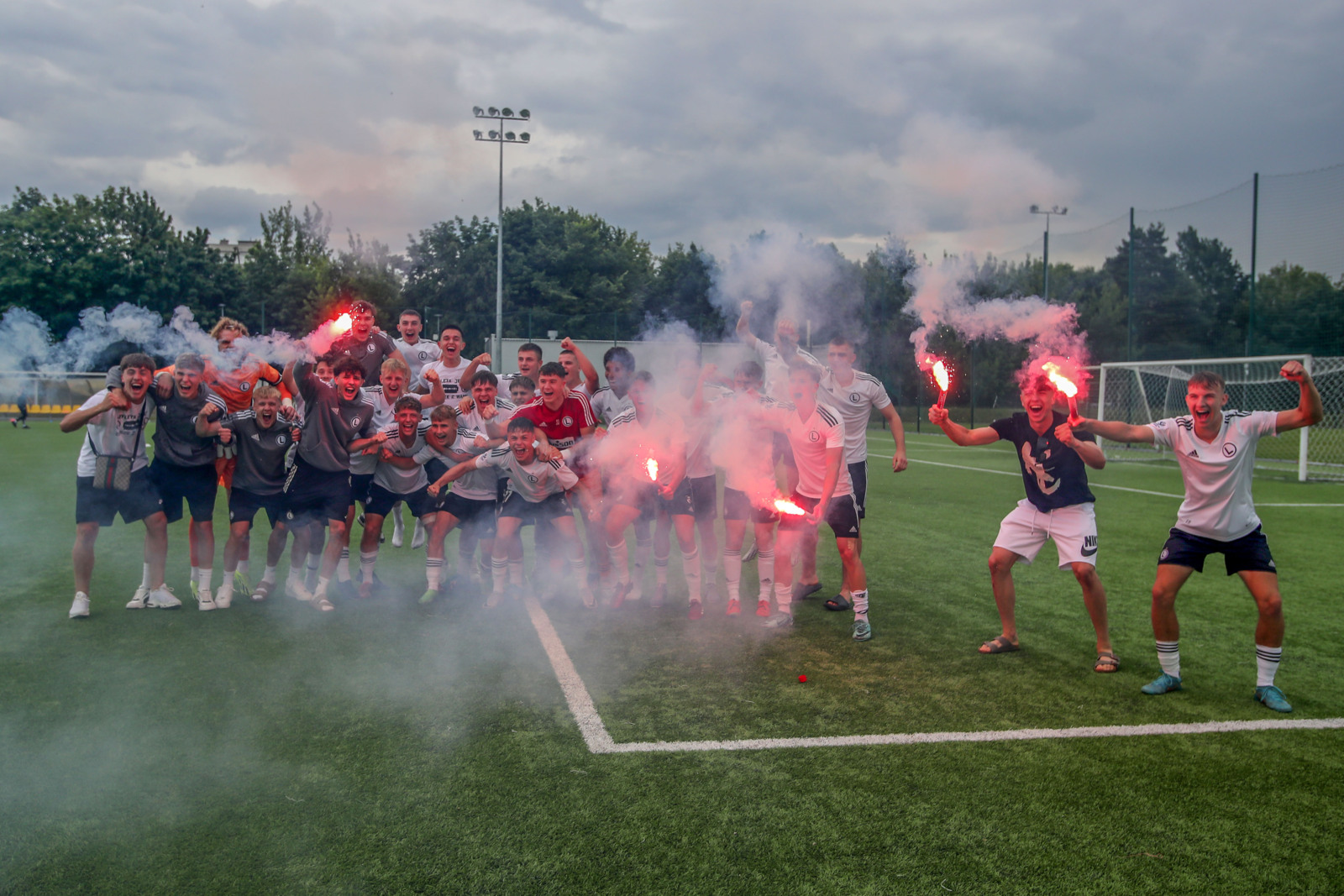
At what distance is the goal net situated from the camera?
18.9 m

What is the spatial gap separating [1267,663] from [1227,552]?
2.18 ft

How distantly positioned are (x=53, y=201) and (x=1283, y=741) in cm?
1491

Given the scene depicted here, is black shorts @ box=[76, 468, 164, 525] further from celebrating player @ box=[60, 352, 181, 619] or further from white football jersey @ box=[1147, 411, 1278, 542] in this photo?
white football jersey @ box=[1147, 411, 1278, 542]

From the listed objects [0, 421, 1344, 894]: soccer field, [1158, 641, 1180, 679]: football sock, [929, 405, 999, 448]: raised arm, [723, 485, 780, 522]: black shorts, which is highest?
[929, 405, 999, 448]: raised arm

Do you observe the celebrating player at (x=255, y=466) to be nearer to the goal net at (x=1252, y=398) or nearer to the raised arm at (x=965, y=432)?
the raised arm at (x=965, y=432)

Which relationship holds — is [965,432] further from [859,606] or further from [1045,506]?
[859,606]

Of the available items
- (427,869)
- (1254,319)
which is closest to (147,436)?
(427,869)

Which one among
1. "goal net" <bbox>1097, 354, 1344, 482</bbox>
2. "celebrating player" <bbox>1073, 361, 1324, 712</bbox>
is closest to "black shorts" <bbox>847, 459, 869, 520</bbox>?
"celebrating player" <bbox>1073, 361, 1324, 712</bbox>

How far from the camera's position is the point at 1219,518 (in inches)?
196

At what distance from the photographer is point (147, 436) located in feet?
21.9

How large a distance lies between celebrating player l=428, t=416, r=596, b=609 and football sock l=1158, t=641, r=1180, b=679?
13.4ft

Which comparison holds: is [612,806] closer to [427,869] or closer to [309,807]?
[427,869]

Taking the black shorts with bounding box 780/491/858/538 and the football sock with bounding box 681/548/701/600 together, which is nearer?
the black shorts with bounding box 780/491/858/538

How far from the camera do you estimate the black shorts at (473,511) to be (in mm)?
7410
